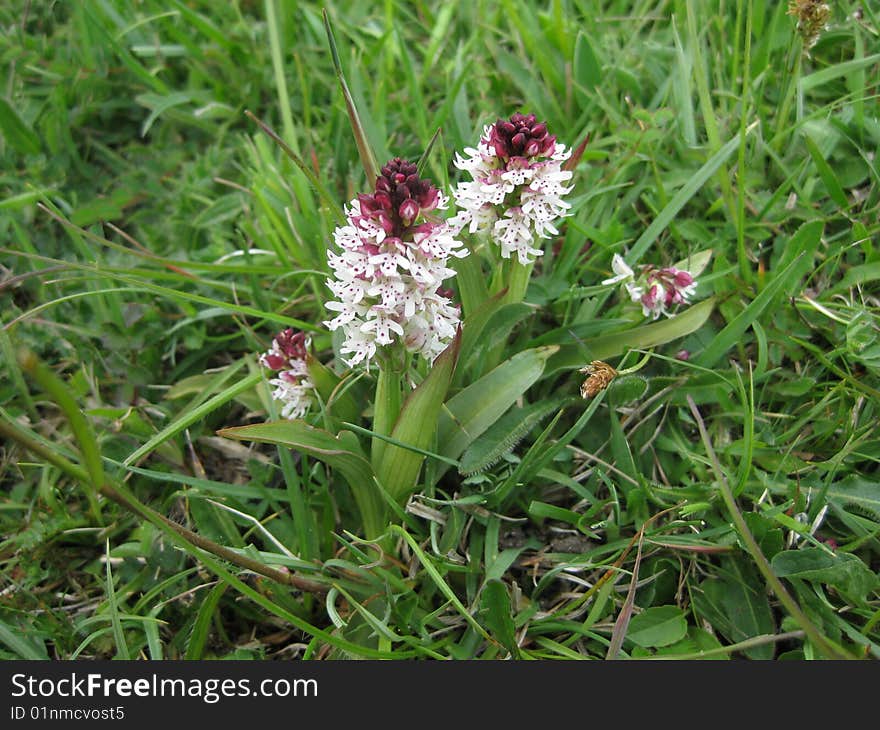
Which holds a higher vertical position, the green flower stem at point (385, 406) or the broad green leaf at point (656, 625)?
the green flower stem at point (385, 406)

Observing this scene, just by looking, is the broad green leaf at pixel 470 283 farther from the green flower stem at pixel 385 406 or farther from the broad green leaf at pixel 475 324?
the green flower stem at pixel 385 406

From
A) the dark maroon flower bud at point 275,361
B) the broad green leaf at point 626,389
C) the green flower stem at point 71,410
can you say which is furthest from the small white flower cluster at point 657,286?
the green flower stem at point 71,410

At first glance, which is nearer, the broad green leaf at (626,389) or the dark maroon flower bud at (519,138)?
the dark maroon flower bud at (519,138)

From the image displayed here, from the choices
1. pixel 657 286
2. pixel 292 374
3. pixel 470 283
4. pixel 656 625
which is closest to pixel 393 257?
pixel 470 283

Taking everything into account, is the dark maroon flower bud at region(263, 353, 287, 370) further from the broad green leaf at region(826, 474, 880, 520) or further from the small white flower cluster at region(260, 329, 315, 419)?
the broad green leaf at region(826, 474, 880, 520)

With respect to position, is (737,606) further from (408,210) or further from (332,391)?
(408,210)

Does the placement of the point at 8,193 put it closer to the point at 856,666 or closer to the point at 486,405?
Result: the point at 486,405

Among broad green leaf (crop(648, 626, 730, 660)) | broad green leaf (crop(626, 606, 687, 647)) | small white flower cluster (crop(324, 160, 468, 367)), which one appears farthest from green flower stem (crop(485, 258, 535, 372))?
broad green leaf (crop(648, 626, 730, 660))
